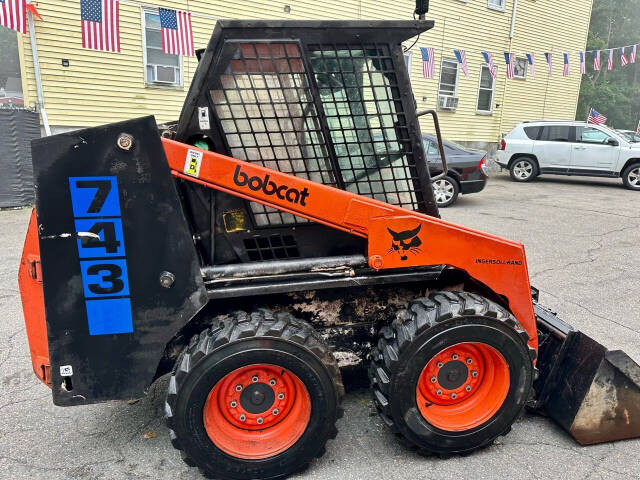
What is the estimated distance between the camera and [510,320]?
102 inches

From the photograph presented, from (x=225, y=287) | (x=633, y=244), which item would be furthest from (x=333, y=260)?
(x=633, y=244)

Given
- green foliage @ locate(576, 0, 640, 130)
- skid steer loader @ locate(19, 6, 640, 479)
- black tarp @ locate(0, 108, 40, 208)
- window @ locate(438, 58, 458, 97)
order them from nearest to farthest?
skid steer loader @ locate(19, 6, 640, 479) < black tarp @ locate(0, 108, 40, 208) < window @ locate(438, 58, 458, 97) < green foliage @ locate(576, 0, 640, 130)

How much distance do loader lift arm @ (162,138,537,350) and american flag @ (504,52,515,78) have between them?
657 inches

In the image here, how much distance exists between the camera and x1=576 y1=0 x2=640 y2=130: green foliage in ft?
125

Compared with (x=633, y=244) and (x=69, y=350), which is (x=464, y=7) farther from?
(x=69, y=350)

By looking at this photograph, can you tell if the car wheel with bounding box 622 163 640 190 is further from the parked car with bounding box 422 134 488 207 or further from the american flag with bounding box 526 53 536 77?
the parked car with bounding box 422 134 488 207

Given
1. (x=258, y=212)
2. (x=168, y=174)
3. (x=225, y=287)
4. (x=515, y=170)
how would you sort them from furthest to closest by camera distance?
(x=515, y=170) < (x=258, y=212) < (x=225, y=287) < (x=168, y=174)

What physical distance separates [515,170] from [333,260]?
1415 centimetres

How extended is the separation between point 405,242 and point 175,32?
1005cm

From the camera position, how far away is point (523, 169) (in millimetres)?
14938

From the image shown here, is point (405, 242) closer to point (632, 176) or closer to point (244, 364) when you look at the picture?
point (244, 364)

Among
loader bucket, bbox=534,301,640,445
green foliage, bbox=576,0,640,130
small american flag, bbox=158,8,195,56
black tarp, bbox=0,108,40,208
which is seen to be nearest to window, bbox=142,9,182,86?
small american flag, bbox=158,8,195,56

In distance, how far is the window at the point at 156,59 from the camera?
37.3 feet

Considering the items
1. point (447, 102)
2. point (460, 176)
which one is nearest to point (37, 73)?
point (460, 176)
